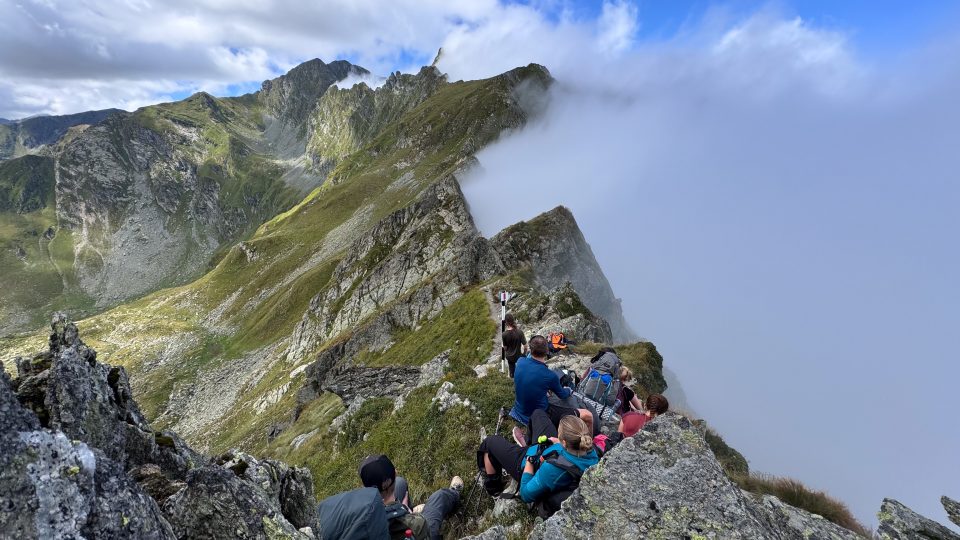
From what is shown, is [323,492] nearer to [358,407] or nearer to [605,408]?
[358,407]

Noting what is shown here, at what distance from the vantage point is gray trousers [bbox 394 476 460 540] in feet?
32.3

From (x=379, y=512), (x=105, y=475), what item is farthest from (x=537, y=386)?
(x=105, y=475)

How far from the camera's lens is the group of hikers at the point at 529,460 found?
7.84 metres

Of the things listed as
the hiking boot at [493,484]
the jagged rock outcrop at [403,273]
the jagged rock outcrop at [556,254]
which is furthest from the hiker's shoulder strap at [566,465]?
the jagged rock outcrop at [556,254]

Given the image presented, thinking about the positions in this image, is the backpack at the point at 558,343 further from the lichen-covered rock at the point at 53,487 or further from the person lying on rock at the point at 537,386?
the lichen-covered rock at the point at 53,487

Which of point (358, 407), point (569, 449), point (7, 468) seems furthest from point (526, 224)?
point (7, 468)

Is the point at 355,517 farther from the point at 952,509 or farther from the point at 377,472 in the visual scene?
the point at 952,509

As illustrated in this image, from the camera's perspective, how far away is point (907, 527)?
8.09m

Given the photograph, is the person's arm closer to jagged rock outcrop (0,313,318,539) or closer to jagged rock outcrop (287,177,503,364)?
jagged rock outcrop (0,313,318,539)

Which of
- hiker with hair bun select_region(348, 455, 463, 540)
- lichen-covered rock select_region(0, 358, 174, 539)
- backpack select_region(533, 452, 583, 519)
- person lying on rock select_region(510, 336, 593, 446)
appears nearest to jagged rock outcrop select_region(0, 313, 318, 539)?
lichen-covered rock select_region(0, 358, 174, 539)

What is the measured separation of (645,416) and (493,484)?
14.3ft

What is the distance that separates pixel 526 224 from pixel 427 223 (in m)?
17.0

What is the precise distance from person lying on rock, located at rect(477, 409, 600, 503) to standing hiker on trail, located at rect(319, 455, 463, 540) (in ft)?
4.33

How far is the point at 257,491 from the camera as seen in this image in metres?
6.77
